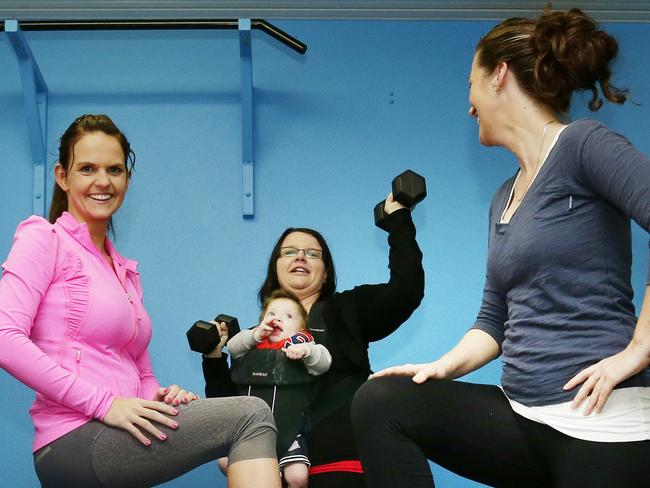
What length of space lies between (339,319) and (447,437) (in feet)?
2.81

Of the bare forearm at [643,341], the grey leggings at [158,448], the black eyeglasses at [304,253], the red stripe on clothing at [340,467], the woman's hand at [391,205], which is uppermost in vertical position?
the woman's hand at [391,205]

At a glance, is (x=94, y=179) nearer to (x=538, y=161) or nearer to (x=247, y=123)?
(x=247, y=123)

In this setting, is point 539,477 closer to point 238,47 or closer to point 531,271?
point 531,271

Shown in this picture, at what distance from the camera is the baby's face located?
2131 millimetres

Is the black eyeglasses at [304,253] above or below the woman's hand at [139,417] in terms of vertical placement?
above

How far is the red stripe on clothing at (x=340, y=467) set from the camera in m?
1.92

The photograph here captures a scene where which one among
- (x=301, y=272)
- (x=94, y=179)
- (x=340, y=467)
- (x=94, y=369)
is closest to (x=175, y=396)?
(x=94, y=369)

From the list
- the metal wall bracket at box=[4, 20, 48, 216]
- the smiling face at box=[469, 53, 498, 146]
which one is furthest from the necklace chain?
the metal wall bracket at box=[4, 20, 48, 216]

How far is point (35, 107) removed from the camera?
8.43 feet

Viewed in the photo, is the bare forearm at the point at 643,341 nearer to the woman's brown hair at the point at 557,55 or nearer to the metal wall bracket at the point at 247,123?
the woman's brown hair at the point at 557,55

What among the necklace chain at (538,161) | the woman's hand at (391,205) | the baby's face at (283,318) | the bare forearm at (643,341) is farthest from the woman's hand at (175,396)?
the bare forearm at (643,341)

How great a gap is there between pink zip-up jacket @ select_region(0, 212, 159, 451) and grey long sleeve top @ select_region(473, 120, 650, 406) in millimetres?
807

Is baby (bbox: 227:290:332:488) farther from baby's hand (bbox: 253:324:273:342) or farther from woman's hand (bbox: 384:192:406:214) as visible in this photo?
woman's hand (bbox: 384:192:406:214)

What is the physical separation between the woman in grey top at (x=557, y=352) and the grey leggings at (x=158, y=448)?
0.30m
